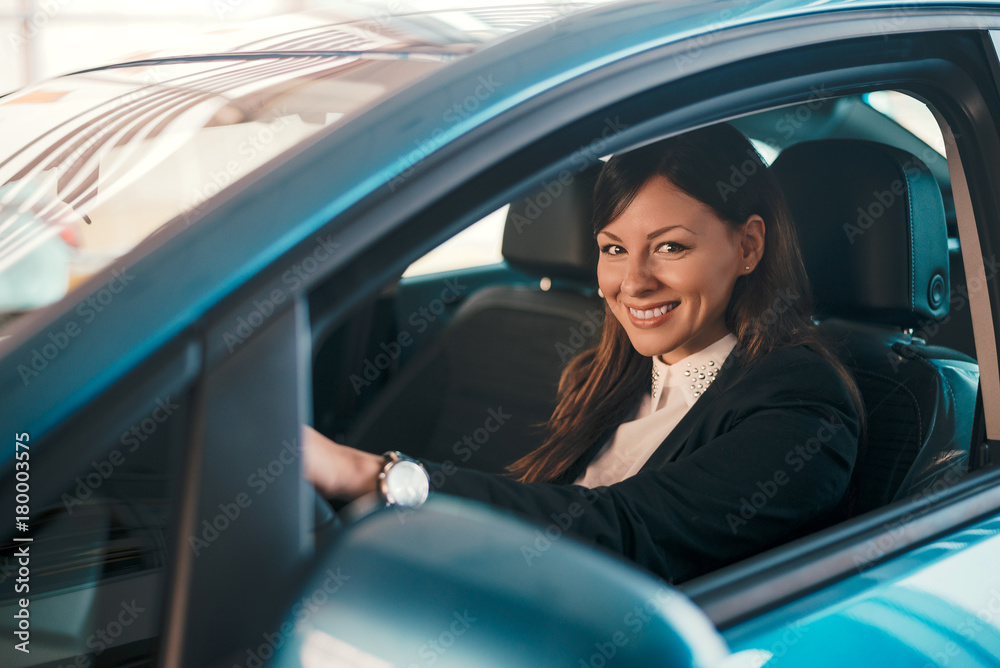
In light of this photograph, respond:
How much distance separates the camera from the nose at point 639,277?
1513 millimetres

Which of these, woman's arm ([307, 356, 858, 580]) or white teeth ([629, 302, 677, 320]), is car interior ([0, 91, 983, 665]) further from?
white teeth ([629, 302, 677, 320])

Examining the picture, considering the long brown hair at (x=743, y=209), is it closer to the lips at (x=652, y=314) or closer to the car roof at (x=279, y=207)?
the lips at (x=652, y=314)

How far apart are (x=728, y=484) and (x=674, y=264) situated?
458 mm

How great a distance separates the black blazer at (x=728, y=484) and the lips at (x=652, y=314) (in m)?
0.18

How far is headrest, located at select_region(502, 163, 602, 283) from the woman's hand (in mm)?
1427

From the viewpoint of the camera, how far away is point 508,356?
A: 2.70m

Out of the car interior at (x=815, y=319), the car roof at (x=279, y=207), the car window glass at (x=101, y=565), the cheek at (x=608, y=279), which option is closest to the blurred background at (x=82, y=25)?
the car interior at (x=815, y=319)

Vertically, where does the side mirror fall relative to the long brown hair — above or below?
below

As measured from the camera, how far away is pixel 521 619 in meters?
0.58

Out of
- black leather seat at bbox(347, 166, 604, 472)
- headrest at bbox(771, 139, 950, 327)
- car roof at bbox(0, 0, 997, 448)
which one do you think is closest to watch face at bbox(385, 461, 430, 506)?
car roof at bbox(0, 0, 997, 448)

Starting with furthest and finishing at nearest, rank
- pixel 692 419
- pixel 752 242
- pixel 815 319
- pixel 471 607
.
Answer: pixel 815 319, pixel 752 242, pixel 692 419, pixel 471 607

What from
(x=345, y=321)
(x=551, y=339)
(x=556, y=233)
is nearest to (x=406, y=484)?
(x=345, y=321)

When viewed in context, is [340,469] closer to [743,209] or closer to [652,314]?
[652,314]

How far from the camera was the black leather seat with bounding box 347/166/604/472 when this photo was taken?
2359mm
